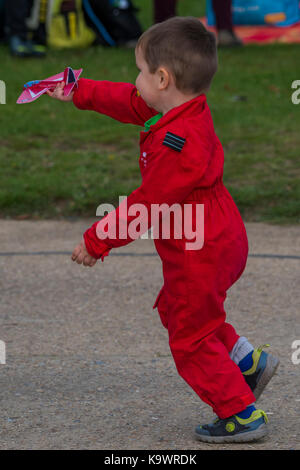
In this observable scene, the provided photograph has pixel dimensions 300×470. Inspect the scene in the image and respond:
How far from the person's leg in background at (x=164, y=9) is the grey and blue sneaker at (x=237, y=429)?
6769 millimetres

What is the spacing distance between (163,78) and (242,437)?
1.11m

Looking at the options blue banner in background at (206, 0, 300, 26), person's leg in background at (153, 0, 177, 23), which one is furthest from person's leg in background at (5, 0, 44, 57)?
blue banner in background at (206, 0, 300, 26)

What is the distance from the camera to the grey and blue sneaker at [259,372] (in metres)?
2.83

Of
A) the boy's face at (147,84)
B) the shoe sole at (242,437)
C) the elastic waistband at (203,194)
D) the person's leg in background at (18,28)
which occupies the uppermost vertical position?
the boy's face at (147,84)

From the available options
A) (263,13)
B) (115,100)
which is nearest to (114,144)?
(115,100)

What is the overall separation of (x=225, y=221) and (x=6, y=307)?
169 cm

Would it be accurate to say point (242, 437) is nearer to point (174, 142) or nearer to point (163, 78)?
point (174, 142)

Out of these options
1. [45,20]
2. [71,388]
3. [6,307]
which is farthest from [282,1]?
[71,388]

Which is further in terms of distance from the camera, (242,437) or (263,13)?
(263,13)

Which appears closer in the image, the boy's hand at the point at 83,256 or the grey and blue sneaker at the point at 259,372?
the boy's hand at the point at 83,256

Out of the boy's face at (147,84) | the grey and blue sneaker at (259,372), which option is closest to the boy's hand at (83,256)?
the boy's face at (147,84)

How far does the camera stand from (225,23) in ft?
30.4

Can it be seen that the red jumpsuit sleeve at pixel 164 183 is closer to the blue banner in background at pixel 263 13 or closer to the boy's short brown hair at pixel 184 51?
the boy's short brown hair at pixel 184 51
